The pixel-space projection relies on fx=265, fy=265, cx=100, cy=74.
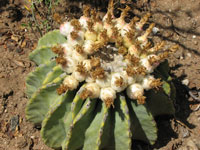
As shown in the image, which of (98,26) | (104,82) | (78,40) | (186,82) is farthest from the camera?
(186,82)

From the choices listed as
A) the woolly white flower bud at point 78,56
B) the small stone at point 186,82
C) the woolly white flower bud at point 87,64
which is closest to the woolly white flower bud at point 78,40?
the woolly white flower bud at point 78,56

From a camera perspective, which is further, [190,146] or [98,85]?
[190,146]

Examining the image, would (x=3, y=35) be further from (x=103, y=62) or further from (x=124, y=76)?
(x=124, y=76)

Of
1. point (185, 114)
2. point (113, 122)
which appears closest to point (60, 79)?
point (113, 122)

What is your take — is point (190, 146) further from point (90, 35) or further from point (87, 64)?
point (90, 35)

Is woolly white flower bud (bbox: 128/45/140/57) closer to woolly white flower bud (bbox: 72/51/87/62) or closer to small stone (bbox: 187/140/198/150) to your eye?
woolly white flower bud (bbox: 72/51/87/62)

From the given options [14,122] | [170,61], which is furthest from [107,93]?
[170,61]

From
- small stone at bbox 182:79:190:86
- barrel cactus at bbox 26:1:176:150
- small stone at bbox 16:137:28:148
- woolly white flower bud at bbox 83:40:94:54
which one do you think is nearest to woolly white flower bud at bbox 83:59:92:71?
barrel cactus at bbox 26:1:176:150
